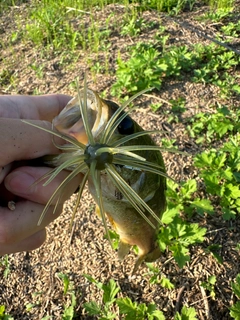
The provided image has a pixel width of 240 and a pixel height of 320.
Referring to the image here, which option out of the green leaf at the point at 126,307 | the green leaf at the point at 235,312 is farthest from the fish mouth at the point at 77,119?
the green leaf at the point at 235,312

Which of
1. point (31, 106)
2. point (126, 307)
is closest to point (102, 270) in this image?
point (126, 307)

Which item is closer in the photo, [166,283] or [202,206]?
[166,283]

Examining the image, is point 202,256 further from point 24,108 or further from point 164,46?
point 164,46

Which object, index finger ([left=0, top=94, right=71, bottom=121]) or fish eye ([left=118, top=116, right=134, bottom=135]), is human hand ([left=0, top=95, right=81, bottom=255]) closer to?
index finger ([left=0, top=94, right=71, bottom=121])

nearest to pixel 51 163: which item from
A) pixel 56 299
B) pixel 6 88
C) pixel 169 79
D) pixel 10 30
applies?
pixel 56 299

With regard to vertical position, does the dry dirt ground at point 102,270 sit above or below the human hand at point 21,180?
below

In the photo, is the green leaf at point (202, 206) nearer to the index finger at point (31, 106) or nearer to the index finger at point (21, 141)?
the index finger at point (31, 106)

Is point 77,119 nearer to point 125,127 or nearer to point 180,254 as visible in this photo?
point 125,127
